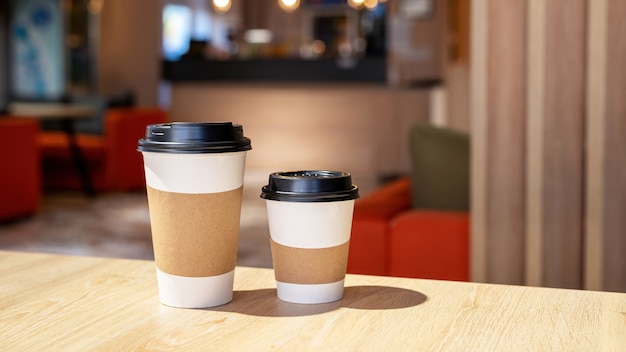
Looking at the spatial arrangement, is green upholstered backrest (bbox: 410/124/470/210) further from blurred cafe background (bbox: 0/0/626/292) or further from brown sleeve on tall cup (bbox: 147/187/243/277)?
brown sleeve on tall cup (bbox: 147/187/243/277)

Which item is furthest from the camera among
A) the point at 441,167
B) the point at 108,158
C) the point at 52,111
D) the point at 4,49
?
the point at 4,49

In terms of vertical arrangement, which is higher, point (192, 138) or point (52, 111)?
point (192, 138)

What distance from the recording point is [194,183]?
91cm

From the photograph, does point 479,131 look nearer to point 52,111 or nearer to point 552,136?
point 552,136

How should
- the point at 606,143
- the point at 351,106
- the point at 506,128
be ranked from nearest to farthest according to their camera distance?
the point at 606,143, the point at 506,128, the point at 351,106

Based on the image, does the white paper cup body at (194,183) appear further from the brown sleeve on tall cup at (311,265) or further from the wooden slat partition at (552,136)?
the wooden slat partition at (552,136)

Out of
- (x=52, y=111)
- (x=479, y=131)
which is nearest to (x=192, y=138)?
(x=479, y=131)

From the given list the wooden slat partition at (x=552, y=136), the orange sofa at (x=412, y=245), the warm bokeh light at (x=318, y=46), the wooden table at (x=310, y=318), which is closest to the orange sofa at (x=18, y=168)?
the orange sofa at (x=412, y=245)

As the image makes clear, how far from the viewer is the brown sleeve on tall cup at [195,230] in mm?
917

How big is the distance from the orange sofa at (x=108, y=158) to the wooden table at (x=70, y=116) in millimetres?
92

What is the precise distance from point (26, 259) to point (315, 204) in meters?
0.50

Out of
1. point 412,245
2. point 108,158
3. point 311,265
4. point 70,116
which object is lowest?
point 108,158

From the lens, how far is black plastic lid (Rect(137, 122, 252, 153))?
899 millimetres

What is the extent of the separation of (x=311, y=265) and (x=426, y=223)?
1.86 meters
